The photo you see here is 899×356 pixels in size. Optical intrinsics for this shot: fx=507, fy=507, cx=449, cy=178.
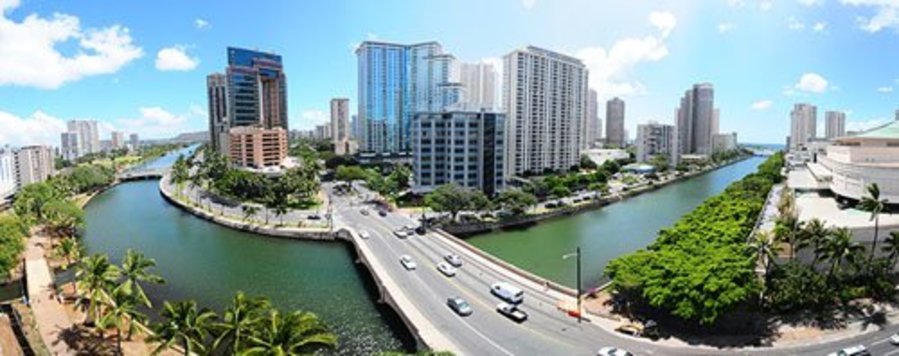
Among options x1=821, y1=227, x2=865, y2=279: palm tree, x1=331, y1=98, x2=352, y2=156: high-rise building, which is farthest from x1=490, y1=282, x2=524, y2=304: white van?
x1=331, y1=98, x2=352, y2=156: high-rise building

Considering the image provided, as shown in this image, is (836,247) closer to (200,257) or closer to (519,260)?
(519,260)

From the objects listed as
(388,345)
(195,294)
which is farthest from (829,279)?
(195,294)

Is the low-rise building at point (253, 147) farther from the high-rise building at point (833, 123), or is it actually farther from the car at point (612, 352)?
the high-rise building at point (833, 123)

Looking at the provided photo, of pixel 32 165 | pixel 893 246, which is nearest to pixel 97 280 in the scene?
pixel 893 246

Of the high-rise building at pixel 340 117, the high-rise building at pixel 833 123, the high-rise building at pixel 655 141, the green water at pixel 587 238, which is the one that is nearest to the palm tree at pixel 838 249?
the green water at pixel 587 238

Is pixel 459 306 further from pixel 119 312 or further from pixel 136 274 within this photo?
pixel 136 274

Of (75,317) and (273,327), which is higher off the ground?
(273,327)

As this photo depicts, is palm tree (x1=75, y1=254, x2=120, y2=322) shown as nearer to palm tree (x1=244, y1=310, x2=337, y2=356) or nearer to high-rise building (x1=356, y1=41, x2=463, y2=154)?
palm tree (x1=244, y1=310, x2=337, y2=356)
